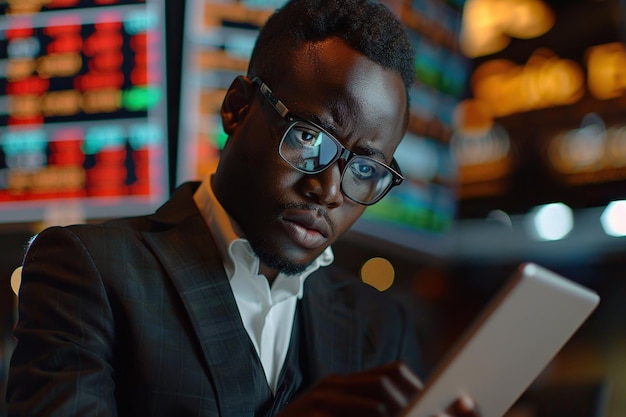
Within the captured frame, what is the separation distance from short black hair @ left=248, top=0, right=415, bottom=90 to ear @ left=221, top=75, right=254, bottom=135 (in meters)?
0.04

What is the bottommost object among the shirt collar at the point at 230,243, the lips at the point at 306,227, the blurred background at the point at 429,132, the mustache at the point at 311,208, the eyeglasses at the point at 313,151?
the blurred background at the point at 429,132

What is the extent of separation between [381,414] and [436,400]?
0.08 metres

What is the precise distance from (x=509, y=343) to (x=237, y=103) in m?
0.82

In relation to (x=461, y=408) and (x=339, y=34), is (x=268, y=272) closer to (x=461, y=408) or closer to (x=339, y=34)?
(x=339, y=34)

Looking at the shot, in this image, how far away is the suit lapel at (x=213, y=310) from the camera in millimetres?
1609

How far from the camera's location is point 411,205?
384 centimetres

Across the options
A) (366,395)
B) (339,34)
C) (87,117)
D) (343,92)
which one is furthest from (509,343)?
(87,117)

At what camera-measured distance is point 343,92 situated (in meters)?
1.67

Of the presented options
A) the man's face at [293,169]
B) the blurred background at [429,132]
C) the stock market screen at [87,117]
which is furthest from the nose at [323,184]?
the stock market screen at [87,117]

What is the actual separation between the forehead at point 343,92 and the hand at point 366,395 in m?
0.54

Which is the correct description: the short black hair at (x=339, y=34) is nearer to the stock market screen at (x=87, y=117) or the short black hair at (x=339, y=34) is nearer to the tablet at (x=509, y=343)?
the tablet at (x=509, y=343)

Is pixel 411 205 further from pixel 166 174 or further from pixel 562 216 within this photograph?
pixel 562 216

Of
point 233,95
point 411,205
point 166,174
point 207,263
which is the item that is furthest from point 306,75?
point 411,205

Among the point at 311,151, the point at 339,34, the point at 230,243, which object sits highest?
the point at 339,34
